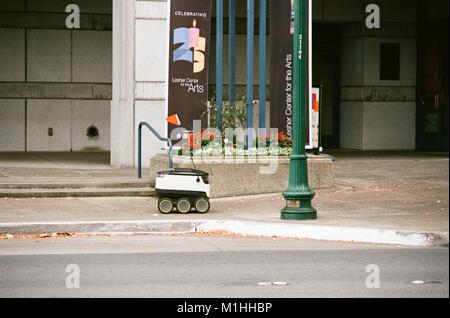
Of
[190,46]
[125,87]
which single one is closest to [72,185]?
[190,46]

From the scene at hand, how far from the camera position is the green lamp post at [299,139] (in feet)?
48.1

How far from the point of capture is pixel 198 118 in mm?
19359

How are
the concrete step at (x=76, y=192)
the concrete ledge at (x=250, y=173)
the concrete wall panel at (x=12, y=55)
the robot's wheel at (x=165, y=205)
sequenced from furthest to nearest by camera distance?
the concrete wall panel at (x=12, y=55)
the concrete ledge at (x=250, y=173)
the concrete step at (x=76, y=192)
the robot's wheel at (x=165, y=205)

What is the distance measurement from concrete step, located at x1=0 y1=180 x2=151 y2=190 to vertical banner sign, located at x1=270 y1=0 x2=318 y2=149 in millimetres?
3053

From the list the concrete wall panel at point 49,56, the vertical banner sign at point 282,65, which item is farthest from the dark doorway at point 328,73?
the vertical banner sign at point 282,65

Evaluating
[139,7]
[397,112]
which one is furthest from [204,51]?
[397,112]

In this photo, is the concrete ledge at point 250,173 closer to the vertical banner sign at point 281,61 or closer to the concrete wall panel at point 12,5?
the vertical banner sign at point 281,61

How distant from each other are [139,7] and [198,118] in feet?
12.0

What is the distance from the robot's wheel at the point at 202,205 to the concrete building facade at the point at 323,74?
9357mm

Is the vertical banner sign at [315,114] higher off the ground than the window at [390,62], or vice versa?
the window at [390,62]

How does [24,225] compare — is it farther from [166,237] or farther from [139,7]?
[139,7]

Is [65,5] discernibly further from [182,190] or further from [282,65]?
[182,190]
